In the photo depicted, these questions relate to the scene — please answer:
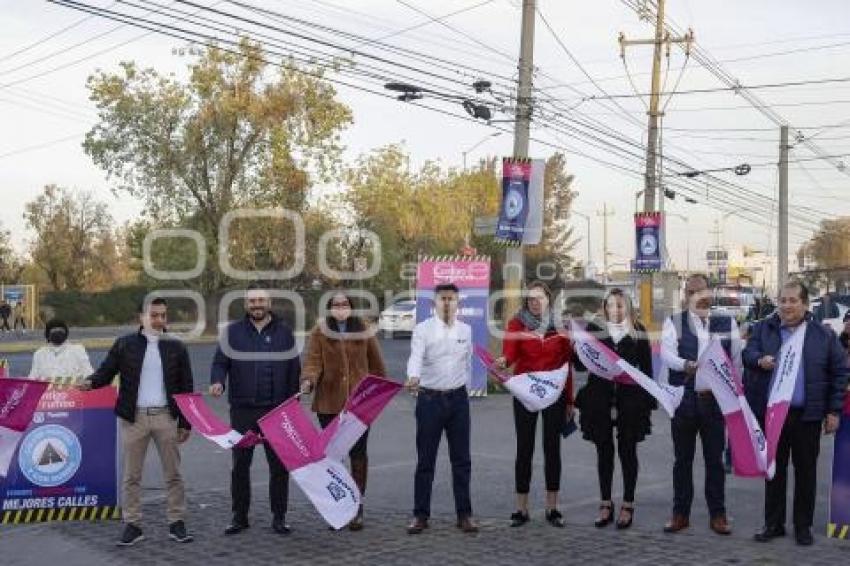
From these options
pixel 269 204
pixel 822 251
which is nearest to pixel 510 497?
pixel 269 204

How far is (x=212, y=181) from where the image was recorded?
39188mm

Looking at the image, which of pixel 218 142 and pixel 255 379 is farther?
Result: pixel 218 142

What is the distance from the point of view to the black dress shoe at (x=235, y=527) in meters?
7.73

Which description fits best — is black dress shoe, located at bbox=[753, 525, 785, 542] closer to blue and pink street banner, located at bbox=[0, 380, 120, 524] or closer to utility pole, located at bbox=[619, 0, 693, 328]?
blue and pink street banner, located at bbox=[0, 380, 120, 524]

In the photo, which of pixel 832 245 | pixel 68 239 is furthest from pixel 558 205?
pixel 68 239

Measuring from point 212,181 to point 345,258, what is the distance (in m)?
12.1

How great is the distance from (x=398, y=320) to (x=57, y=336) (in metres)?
27.9

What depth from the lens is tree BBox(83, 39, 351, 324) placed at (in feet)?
126

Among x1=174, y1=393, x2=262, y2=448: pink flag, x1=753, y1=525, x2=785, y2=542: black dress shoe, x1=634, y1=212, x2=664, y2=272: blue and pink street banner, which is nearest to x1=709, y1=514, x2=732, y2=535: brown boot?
x1=753, y1=525, x2=785, y2=542: black dress shoe

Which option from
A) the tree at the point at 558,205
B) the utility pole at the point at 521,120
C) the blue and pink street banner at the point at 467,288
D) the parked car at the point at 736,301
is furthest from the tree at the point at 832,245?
the blue and pink street banner at the point at 467,288

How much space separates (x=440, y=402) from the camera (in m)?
7.89

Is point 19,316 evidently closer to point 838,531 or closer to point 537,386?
point 537,386

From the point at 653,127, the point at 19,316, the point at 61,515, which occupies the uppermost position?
the point at 653,127

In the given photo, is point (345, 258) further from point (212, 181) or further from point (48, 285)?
point (48, 285)
